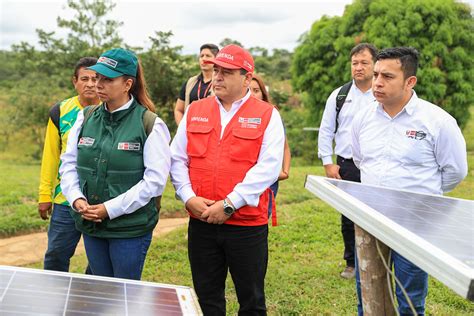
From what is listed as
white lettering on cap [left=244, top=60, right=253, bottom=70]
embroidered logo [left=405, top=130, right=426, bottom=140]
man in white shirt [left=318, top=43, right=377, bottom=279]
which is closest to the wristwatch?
white lettering on cap [left=244, top=60, right=253, bottom=70]

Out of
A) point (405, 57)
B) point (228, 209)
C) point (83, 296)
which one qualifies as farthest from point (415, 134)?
point (83, 296)

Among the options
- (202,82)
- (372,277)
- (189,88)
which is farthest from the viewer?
(189,88)

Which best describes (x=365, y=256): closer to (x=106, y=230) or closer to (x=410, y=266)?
(x=410, y=266)

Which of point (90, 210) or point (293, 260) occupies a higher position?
point (90, 210)

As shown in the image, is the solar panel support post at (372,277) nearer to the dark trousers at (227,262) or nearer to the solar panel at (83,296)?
the dark trousers at (227,262)

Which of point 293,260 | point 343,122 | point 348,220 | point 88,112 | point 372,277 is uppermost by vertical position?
point 88,112

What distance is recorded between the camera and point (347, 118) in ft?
15.5

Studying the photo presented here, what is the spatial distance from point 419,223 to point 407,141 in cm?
132

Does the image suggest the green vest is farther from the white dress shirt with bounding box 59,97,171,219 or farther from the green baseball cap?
the green baseball cap

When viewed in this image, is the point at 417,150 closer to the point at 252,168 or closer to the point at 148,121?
the point at 252,168

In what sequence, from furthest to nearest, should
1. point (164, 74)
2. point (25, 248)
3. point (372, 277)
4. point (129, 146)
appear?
point (164, 74)
point (25, 248)
point (129, 146)
point (372, 277)

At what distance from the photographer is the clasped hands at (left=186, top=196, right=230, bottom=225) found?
Answer: 9.96 ft

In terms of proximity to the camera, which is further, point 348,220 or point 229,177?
point 348,220

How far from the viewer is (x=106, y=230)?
3033 millimetres
